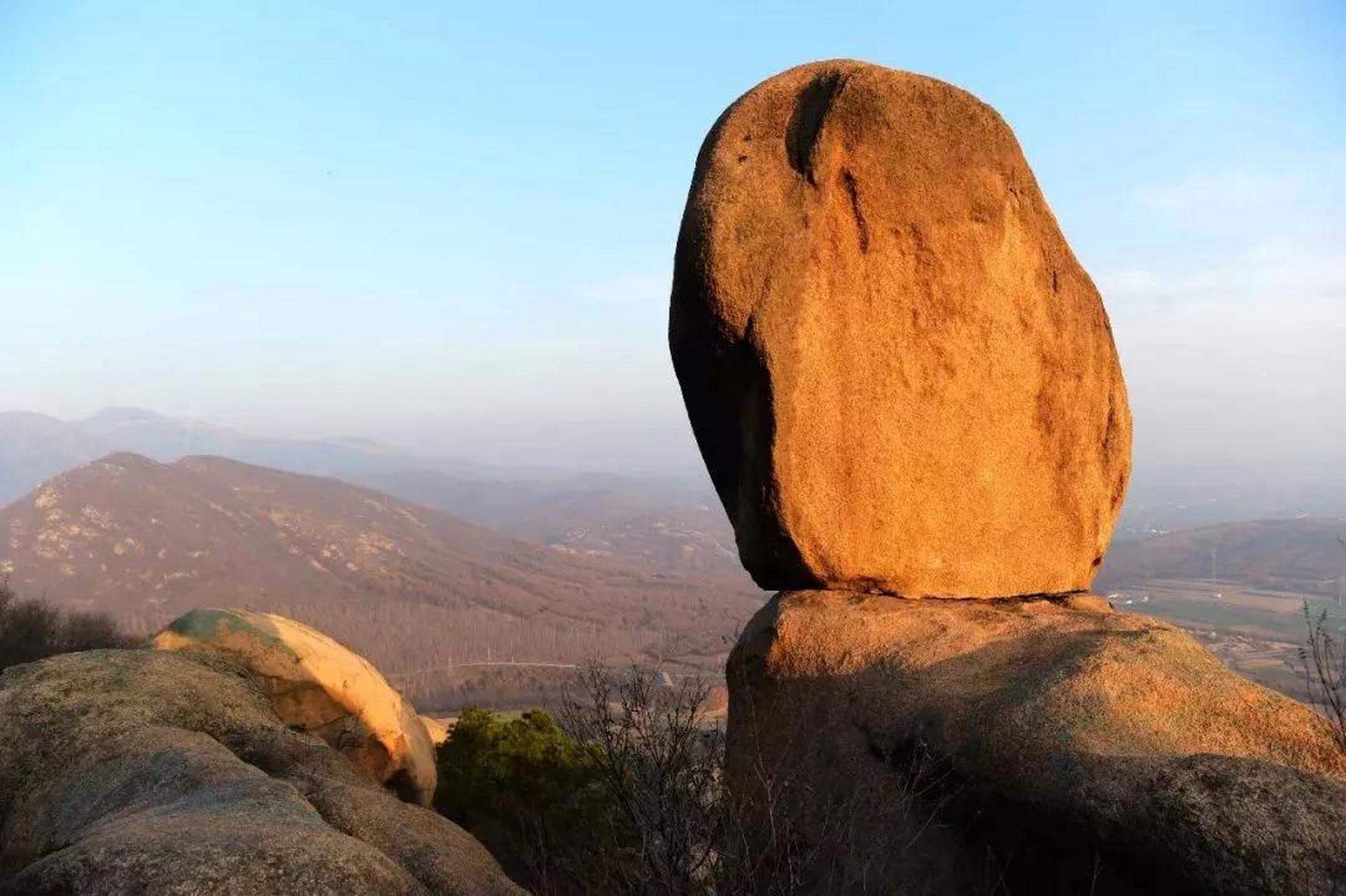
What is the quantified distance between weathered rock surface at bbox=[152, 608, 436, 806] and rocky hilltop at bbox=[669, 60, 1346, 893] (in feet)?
26.1

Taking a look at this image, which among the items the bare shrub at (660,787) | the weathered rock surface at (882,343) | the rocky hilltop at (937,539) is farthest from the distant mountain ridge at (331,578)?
the bare shrub at (660,787)

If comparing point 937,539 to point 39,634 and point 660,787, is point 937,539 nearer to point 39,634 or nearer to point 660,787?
point 660,787

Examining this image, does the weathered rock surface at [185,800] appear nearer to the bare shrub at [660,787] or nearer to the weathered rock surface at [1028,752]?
the bare shrub at [660,787]

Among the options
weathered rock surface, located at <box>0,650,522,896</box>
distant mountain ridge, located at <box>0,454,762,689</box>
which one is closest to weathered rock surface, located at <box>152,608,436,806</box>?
weathered rock surface, located at <box>0,650,522,896</box>

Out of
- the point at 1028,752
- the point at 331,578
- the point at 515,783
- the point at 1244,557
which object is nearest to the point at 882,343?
the point at 1028,752

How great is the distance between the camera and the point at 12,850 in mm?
7723

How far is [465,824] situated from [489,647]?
90453 mm

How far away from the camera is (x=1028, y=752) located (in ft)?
22.8

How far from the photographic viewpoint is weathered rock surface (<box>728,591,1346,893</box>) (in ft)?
18.9

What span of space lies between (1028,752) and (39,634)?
24822 millimetres

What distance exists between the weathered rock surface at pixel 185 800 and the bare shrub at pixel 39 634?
510 inches

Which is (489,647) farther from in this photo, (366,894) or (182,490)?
(366,894)

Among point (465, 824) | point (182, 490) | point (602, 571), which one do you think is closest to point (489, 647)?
point (602, 571)

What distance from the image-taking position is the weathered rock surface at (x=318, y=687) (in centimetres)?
1460
